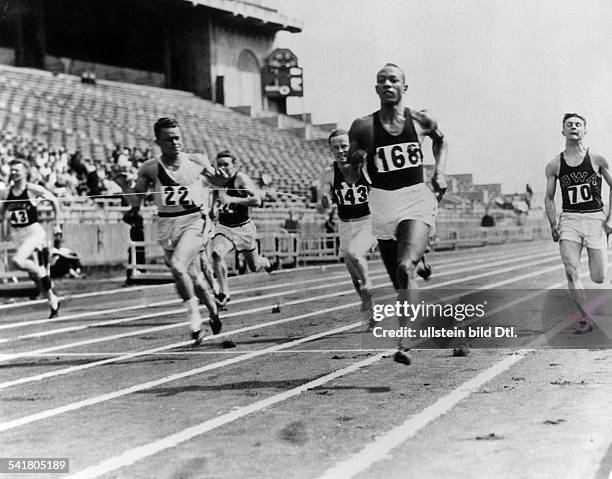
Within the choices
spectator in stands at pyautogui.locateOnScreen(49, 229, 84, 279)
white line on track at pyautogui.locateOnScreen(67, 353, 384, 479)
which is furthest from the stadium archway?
white line on track at pyautogui.locateOnScreen(67, 353, 384, 479)

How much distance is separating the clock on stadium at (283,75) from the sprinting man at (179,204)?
4.55 feet

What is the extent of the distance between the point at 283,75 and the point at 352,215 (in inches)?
71.2

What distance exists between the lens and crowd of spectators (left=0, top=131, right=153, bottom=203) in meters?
16.9

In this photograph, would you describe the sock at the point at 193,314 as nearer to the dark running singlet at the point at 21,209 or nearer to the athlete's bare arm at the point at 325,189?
the athlete's bare arm at the point at 325,189

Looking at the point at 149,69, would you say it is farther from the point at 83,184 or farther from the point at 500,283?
the point at 500,283

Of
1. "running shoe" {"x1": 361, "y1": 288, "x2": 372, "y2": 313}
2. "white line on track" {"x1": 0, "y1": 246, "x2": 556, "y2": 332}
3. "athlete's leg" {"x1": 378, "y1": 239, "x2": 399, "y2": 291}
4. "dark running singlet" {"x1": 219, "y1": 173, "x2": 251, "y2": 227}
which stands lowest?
"white line on track" {"x1": 0, "y1": 246, "x2": 556, "y2": 332}

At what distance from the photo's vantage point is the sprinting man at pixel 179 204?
8.97 meters

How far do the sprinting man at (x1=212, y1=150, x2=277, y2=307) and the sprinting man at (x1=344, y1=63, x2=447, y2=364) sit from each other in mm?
4710

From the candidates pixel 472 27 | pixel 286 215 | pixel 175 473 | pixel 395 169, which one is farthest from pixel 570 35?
pixel 286 215

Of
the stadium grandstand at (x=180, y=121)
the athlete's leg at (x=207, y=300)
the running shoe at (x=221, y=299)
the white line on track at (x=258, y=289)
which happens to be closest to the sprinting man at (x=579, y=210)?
the stadium grandstand at (x=180, y=121)

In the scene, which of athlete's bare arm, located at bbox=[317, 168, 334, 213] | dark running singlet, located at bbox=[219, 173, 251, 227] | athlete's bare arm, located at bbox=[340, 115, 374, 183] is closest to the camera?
athlete's bare arm, located at bbox=[340, 115, 374, 183]

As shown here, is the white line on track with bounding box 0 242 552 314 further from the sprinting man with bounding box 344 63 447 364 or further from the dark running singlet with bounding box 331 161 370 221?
the sprinting man with bounding box 344 63 447 364

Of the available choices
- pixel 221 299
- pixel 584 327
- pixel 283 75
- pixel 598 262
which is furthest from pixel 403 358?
pixel 221 299

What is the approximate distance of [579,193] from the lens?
905 centimetres
